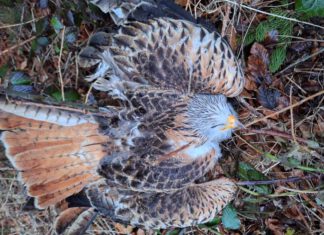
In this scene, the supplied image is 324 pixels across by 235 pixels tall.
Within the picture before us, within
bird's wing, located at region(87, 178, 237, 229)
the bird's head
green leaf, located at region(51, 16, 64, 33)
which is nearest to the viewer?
the bird's head

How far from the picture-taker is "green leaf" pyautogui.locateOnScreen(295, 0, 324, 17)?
95.3 inches

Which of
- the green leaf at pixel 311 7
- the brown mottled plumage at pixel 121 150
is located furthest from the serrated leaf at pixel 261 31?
the brown mottled plumage at pixel 121 150

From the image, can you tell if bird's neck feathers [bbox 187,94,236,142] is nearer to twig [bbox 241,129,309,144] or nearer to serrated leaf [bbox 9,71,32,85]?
twig [bbox 241,129,309,144]

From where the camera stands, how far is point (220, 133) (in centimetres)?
250

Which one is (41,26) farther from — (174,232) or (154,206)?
(174,232)

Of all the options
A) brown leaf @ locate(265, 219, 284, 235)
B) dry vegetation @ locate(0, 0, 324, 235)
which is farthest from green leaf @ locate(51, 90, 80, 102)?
brown leaf @ locate(265, 219, 284, 235)

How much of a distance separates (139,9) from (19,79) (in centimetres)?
102

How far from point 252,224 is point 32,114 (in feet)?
4.86

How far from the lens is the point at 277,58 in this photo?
2.71m

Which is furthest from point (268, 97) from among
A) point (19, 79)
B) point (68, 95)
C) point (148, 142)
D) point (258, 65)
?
point (19, 79)

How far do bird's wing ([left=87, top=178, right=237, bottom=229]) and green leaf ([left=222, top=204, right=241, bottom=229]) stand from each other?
0.24 meters

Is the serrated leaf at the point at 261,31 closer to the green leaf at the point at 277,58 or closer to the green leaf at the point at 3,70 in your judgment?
the green leaf at the point at 277,58

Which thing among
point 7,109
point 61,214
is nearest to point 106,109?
point 7,109

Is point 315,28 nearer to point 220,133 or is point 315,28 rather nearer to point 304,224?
point 220,133
